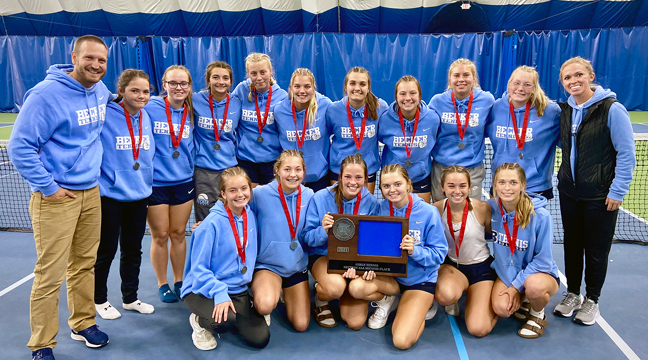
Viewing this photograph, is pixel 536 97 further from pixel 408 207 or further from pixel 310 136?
pixel 310 136

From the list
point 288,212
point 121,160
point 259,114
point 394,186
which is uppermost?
point 259,114

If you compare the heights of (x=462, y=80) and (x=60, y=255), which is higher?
(x=462, y=80)

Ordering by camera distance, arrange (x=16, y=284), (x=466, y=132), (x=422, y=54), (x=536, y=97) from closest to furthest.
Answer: (x=536, y=97) → (x=466, y=132) → (x=16, y=284) → (x=422, y=54)

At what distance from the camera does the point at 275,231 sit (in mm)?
3664

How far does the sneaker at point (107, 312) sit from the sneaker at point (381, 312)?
214 centimetres

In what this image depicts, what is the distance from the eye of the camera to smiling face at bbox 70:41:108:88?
287 cm

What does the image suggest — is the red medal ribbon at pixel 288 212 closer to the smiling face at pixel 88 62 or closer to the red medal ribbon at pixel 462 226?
the red medal ribbon at pixel 462 226

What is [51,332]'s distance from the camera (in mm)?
3102

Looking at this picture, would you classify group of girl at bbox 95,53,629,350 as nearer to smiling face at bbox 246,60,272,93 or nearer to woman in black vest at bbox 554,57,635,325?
smiling face at bbox 246,60,272,93

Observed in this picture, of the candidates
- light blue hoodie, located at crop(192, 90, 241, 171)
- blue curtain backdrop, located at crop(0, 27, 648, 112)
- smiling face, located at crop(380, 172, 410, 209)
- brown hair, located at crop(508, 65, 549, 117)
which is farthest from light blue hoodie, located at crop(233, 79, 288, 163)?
blue curtain backdrop, located at crop(0, 27, 648, 112)

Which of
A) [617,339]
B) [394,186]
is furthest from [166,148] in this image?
[617,339]

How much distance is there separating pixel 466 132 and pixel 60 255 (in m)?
3.44

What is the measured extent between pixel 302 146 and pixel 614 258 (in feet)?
11.9

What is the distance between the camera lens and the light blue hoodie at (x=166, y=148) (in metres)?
3.83
